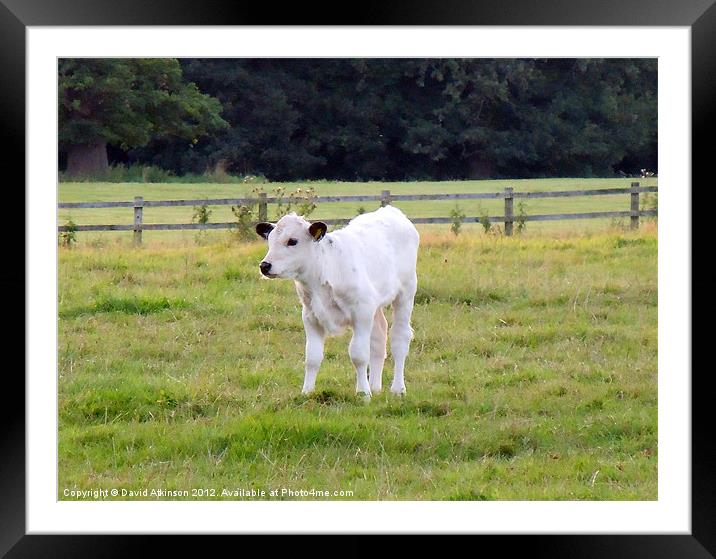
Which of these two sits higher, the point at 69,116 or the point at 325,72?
the point at 325,72

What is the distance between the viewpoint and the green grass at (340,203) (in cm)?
1961

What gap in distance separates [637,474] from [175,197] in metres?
17.2

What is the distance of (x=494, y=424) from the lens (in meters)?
7.50

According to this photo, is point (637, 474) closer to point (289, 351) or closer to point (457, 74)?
point (289, 351)

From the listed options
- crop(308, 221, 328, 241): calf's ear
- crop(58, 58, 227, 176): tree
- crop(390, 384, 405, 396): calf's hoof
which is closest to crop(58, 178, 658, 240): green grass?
crop(58, 58, 227, 176): tree

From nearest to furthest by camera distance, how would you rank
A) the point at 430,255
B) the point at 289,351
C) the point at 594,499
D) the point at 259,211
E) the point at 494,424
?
the point at 594,499
the point at 494,424
the point at 289,351
the point at 430,255
the point at 259,211

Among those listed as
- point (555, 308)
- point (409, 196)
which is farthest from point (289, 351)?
point (409, 196)

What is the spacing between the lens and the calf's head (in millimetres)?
7648

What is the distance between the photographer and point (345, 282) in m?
7.95

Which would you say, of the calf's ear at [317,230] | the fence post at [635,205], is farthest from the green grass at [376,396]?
the fence post at [635,205]

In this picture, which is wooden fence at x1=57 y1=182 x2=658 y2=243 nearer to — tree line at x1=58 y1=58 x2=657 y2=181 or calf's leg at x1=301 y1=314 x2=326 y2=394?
tree line at x1=58 y1=58 x2=657 y2=181

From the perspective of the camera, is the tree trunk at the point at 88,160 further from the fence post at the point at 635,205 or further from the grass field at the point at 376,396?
the fence post at the point at 635,205
